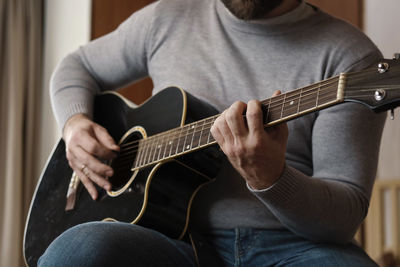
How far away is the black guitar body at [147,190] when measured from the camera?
1.04 meters

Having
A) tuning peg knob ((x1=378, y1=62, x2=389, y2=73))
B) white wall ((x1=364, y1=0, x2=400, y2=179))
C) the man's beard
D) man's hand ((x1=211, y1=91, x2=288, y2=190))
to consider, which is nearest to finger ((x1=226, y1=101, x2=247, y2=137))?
man's hand ((x1=211, y1=91, x2=288, y2=190))

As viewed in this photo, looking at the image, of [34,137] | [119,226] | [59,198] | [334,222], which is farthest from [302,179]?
[34,137]

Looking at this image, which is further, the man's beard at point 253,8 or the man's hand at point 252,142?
the man's beard at point 253,8

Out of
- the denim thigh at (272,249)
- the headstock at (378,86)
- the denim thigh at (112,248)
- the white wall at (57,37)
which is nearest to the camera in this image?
the headstock at (378,86)

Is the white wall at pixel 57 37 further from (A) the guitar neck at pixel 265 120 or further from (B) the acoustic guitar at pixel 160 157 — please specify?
(A) the guitar neck at pixel 265 120

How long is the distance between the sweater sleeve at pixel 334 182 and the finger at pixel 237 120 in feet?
0.37

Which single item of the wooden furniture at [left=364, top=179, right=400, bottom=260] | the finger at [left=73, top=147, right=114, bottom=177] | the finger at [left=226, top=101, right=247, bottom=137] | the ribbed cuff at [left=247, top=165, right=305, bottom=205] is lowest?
the wooden furniture at [left=364, top=179, right=400, bottom=260]

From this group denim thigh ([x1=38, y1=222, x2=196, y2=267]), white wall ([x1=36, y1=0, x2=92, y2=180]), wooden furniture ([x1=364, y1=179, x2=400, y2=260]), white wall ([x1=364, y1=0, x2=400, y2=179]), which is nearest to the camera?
denim thigh ([x1=38, y1=222, x2=196, y2=267])

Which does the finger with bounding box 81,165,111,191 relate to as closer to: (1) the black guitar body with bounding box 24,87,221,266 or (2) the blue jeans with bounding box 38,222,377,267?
(1) the black guitar body with bounding box 24,87,221,266

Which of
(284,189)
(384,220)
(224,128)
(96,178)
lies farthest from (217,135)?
(384,220)

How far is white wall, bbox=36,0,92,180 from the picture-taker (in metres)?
2.35

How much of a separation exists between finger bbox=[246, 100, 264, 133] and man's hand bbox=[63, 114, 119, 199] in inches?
15.6

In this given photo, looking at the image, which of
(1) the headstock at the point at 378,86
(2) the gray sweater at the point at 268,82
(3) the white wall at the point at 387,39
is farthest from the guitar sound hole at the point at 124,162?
(3) the white wall at the point at 387,39

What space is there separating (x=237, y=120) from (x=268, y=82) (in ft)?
0.95
